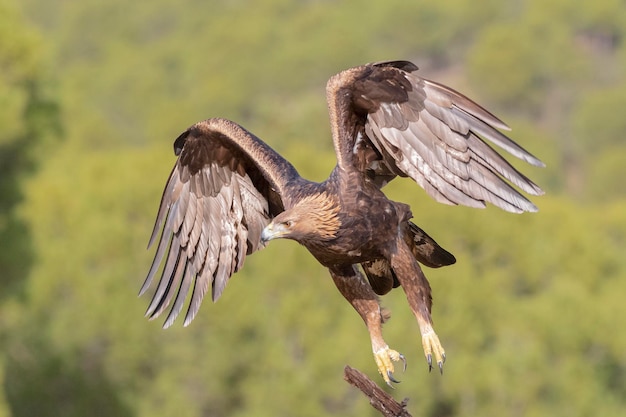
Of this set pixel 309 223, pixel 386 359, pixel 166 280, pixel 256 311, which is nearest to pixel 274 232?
pixel 309 223

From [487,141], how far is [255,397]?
2387 cm

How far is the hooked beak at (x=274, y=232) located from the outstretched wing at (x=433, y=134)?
85 centimetres

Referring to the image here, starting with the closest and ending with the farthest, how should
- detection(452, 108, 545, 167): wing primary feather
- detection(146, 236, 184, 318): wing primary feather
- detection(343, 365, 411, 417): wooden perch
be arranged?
1. detection(452, 108, 545, 167): wing primary feather
2. detection(343, 365, 411, 417): wooden perch
3. detection(146, 236, 184, 318): wing primary feather

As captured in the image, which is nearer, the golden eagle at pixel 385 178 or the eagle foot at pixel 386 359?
the golden eagle at pixel 385 178

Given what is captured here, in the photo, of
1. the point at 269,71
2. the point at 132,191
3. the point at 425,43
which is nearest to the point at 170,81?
the point at 269,71

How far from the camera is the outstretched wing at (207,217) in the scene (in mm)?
11180

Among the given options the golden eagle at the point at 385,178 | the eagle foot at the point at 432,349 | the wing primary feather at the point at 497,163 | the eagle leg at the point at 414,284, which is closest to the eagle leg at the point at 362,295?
the golden eagle at the point at 385,178

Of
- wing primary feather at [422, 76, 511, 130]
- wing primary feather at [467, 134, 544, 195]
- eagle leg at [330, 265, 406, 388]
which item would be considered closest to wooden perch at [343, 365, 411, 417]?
eagle leg at [330, 265, 406, 388]

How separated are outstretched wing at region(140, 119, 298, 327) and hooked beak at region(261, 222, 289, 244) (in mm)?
1306

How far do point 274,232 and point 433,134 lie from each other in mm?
1218

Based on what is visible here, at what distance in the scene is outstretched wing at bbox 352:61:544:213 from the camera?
944cm

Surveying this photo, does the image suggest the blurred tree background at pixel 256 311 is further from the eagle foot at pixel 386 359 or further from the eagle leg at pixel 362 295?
the eagle foot at pixel 386 359

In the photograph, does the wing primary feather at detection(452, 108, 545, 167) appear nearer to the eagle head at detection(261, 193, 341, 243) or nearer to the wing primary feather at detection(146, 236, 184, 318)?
the eagle head at detection(261, 193, 341, 243)

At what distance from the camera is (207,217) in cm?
1137
